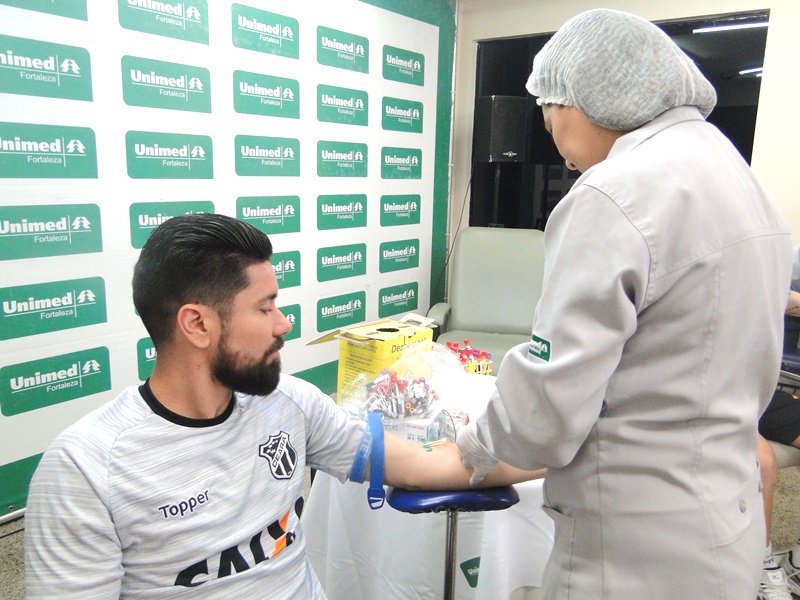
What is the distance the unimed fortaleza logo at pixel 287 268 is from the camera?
3.18 meters

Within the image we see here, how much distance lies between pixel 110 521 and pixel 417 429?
723 millimetres

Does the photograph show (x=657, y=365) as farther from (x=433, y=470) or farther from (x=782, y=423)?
(x=782, y=423)

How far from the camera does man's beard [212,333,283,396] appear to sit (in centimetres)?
112

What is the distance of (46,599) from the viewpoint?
0.92 meters

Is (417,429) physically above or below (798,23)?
below

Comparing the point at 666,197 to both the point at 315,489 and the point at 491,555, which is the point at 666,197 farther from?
the point at 315,489

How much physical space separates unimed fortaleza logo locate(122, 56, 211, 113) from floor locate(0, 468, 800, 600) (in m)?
1.72

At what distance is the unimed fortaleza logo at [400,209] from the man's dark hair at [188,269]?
2.76 m

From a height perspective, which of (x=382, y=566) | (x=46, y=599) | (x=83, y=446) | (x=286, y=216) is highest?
(x=286, y=216)

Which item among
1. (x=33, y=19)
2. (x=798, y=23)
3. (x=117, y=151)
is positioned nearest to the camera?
(x=33, y=19)

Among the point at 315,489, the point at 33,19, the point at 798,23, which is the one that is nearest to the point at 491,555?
the point at 315,489

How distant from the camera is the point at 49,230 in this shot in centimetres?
228

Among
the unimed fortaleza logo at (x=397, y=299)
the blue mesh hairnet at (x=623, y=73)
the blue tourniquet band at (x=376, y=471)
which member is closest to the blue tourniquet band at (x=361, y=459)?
the blue tourniquet band at (x=376, y=471)

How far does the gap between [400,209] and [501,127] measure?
0.81 m
